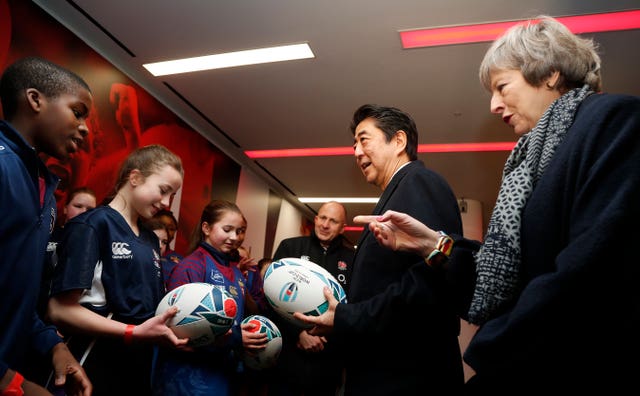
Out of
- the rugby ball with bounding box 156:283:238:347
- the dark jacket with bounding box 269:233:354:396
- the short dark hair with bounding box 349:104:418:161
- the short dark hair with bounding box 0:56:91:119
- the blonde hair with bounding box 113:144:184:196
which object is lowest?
the dark jacket with bounding box 269:233:354:396

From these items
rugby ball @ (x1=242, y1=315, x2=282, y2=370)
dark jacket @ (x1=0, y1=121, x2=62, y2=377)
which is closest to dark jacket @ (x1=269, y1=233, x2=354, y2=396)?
rugby ball @ (x1=242, y1=315, x2=282, y2=370)

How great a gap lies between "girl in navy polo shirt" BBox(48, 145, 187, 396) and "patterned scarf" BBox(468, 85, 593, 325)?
51.4 inches

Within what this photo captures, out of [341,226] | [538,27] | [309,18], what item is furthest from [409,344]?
[309,18]

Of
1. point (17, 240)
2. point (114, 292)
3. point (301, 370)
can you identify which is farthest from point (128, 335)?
point (301, 370)

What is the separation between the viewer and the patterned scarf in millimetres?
913

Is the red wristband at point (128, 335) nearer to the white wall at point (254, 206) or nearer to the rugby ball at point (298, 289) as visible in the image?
the rugby ball at point (298, 289)

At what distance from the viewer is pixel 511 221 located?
939 mm

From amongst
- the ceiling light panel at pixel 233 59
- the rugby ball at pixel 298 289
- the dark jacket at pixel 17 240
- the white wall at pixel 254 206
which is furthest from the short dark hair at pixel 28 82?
the white wall at pixel 254 206

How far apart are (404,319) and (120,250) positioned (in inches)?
46.8

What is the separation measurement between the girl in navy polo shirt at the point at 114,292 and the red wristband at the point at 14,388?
22.4 inches

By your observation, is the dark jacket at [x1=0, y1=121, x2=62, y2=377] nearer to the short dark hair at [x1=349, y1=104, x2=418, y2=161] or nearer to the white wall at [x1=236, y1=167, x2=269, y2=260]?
the short dark hair at [x1=349, y1=104, x2=418, y2=161]


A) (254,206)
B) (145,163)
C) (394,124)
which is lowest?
(145,163)

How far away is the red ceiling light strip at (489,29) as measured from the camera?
11.1 feet

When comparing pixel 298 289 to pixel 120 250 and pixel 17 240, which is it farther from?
pixel 17 240
